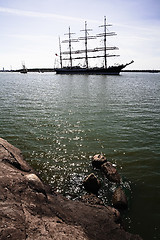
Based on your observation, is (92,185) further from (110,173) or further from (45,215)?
(45,215)

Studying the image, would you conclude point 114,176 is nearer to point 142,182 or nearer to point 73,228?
point 142,182

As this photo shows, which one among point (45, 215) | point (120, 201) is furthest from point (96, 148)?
point (45, 215)

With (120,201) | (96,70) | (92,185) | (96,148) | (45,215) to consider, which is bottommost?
(120,201)

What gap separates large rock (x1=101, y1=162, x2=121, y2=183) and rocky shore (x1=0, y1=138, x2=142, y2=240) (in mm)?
1613

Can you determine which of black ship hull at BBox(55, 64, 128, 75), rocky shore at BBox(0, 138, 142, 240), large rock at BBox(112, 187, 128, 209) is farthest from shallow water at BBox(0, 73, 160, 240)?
black ship hull at BBox(55, 64, 128, 75)

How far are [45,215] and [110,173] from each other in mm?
3769

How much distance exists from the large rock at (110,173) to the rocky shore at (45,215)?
1.61 m

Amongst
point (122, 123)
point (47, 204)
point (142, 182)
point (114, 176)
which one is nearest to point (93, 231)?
point (47, 204)

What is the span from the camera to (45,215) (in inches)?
168

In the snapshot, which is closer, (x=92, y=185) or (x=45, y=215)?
(x=45, y=215)

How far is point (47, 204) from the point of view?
4727 mm

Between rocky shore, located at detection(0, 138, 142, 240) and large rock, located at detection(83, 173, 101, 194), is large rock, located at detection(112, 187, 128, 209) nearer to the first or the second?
rocky shore, located at detection(0, 138, 142, 240)

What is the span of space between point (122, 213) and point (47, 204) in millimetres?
2731

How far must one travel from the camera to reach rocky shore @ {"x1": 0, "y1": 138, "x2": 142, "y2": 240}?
11.7 feet
